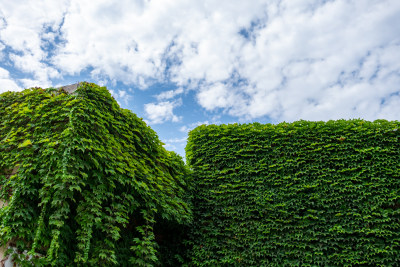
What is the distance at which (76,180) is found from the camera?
9.87 ft

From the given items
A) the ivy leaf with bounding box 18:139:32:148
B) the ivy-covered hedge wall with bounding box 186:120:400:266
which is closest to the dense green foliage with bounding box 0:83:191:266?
the ivy leaf with bounding box 18:139:32:148

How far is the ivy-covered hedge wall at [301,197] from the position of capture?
4.31m

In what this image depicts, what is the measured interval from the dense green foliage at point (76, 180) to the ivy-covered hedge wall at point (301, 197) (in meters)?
1.24

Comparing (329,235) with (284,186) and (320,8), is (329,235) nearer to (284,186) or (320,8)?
(284,186)

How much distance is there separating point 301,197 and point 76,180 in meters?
4.36

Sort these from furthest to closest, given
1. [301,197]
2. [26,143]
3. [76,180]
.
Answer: [301,197], [26,143], [76,180]

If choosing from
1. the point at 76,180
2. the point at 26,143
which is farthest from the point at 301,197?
the point at 26,143

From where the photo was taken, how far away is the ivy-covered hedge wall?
14.1ft

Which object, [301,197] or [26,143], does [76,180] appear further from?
[301,197]

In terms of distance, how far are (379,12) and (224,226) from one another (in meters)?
5.89

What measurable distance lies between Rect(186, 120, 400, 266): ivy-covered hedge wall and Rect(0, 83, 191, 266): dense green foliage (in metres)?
1.24

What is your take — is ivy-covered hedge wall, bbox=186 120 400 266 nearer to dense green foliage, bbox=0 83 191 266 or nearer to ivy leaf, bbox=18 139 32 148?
dense green foliage, bbox=0 83 191 266

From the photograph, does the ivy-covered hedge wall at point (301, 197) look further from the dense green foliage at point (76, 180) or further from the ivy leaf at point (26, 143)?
the ivy leaf at point (26, 143)

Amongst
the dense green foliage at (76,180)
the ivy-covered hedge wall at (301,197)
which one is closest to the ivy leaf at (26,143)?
the dense green foliage at (76,180)
